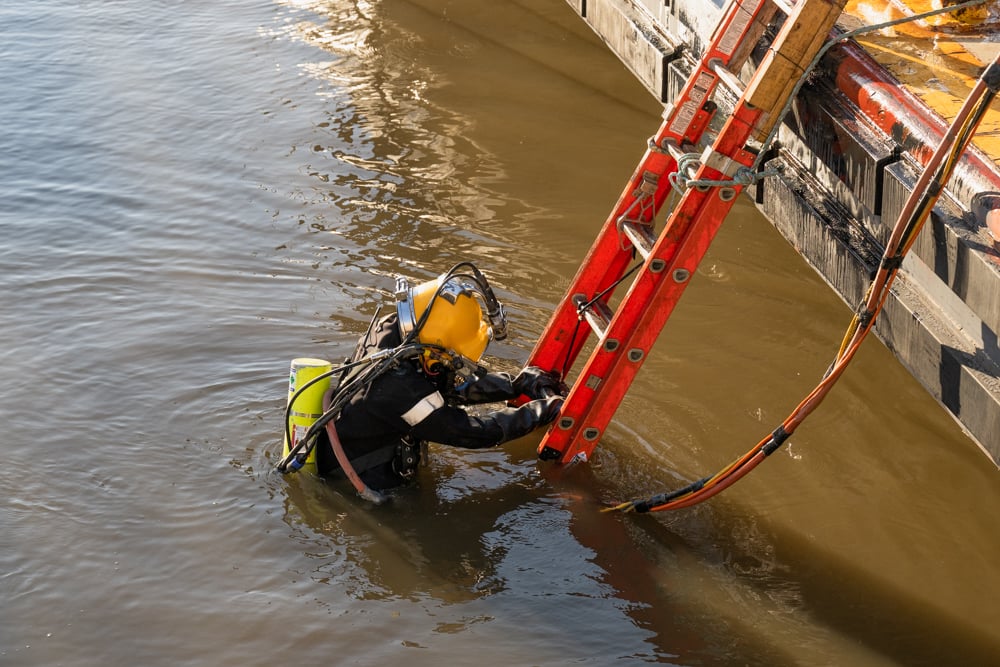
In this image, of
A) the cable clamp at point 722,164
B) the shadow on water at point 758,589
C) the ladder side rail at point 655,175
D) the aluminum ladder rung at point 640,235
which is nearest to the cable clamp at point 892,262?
the cable clamp at point 722,164

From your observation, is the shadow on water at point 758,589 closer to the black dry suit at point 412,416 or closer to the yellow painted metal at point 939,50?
the black dry suit at point 412,416

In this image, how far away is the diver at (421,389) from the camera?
194 inches

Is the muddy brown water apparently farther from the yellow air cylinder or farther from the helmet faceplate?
the helmet faceplate

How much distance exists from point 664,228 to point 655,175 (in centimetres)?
47

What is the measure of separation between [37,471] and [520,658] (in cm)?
274

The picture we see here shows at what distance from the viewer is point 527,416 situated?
205 inches

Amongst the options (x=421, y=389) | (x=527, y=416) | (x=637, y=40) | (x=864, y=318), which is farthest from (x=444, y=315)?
(x=637, y=40)

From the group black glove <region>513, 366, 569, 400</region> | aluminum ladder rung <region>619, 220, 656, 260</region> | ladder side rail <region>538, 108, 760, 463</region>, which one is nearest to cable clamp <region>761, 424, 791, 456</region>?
ladder side rail <region>538, 108, 760, 463</region>

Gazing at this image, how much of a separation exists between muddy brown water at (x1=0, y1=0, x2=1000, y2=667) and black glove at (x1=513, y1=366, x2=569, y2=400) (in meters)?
0.43

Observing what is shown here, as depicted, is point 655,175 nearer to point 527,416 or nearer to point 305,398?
point 527,416

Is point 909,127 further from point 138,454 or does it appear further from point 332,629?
point 138,454

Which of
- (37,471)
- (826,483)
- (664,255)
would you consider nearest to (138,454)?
(37,471)

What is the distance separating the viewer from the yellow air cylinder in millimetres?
5230

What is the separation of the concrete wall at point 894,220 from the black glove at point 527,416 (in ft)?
4.44
